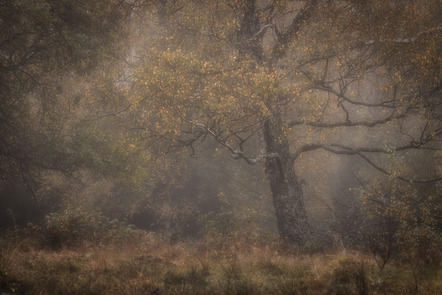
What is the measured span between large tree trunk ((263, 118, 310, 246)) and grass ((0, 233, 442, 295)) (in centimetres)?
473

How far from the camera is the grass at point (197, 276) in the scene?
4688mm

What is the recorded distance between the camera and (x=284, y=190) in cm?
1241

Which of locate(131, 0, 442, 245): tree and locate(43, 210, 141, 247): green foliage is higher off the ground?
locate(131, 0, 442, 245): tree

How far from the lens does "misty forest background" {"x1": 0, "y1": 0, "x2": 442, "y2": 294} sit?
584cm

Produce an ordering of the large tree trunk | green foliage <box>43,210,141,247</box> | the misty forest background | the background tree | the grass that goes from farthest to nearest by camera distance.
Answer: the large tree trunk < the background tree < green foliage <box>43,210,141,247</box> < the misty forest background < the grass

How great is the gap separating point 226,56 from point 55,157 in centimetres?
1010

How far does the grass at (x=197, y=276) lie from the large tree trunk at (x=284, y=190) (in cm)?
473

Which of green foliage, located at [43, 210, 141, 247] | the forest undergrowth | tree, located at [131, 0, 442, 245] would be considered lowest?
the forest undergrowth

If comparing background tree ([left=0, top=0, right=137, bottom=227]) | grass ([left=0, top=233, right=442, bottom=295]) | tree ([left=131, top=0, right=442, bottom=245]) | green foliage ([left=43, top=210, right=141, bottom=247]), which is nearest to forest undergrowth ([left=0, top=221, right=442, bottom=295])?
grass ([left=0, top=233, right=442, bottom=295])

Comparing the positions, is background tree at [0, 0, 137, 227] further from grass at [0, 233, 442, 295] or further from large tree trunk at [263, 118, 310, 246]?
large tree trunk at [263, 118, 310, 246]

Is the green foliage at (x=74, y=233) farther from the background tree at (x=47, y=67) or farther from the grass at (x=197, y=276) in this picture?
the background tree at (x=47, y=67)

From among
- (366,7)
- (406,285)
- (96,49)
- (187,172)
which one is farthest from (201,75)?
(187,172)

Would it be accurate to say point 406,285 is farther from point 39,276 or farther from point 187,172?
point 187,172

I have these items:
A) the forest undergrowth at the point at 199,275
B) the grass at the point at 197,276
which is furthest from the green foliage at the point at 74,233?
the grass at the point at 197,276
